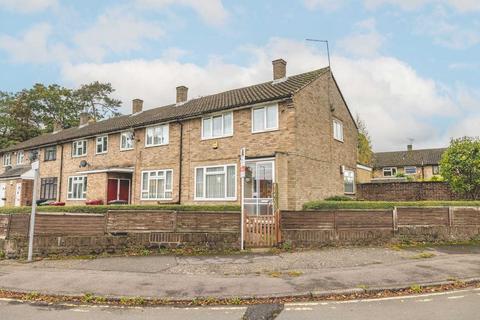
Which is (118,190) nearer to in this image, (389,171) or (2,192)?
(2,192)

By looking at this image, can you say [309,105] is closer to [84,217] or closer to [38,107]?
[84,217]

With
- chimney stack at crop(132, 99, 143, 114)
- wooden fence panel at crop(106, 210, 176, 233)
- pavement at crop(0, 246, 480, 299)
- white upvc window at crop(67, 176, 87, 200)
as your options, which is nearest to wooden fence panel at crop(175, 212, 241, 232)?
wooden fence panel at crop(106, 210, 176, 233)

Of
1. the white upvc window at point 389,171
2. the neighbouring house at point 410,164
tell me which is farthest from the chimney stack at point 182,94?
the white upvc window at point 389,171

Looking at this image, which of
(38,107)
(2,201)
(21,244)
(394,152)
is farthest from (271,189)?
(38,107)

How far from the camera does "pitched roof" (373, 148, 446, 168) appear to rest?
4666 cm

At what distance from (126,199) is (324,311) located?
19560 millimetres

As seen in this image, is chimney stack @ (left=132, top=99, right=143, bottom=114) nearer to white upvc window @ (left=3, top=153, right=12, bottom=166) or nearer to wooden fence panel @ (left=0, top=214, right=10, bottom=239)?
white upvc window @ (left=3, top=153, right=12, bottom=166)

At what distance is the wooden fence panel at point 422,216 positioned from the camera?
1255 centimetres

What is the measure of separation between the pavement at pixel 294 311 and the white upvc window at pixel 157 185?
13.7 metres

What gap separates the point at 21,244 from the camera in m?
10.7

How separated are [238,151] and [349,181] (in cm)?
774

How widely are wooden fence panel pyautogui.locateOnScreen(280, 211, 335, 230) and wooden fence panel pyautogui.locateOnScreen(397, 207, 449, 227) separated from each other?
2628 millimetres

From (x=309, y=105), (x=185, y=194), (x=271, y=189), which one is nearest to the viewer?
(x=271, y=189)

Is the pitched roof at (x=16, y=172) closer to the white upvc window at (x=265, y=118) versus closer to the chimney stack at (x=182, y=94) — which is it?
the chimney stack at (x=182, y=94)
